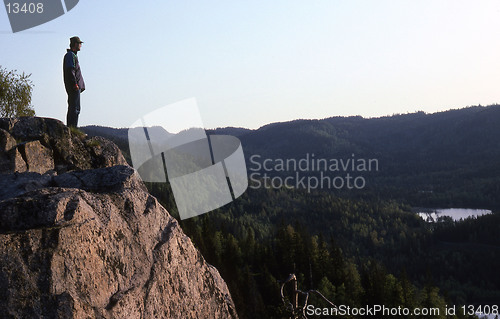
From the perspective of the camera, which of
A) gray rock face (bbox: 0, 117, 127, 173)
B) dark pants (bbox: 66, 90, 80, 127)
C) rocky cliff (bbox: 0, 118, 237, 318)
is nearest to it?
rocky cliff (bbox: 0, 118, 237, 318)

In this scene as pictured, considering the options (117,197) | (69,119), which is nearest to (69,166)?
(69,119)

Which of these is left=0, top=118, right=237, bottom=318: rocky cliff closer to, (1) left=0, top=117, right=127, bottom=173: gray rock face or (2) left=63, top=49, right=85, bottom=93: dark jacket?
(1) left=0, top=117, right=127, bottom=173: gray rock face

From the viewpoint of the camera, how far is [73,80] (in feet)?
55.1

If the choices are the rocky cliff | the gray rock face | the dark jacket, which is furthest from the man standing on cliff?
the rocky cliff

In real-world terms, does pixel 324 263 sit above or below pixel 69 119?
below

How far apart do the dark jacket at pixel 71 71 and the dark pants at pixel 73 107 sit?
0.69 ft

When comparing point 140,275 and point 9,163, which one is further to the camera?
point 9,163

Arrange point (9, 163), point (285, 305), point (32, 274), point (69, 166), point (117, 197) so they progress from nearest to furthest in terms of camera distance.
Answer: point (32, 274), point (285, 305), point (117, 197), point (9, 163), point (69, 166)

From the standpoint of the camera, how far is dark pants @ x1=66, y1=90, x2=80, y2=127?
1714 centimetres

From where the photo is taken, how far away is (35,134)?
14492mm

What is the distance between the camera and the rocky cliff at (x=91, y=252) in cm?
699

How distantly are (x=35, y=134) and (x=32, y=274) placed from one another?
8.75m

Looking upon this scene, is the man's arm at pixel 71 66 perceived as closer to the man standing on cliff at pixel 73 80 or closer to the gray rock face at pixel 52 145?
the man standing on cliff at pixel 73 80

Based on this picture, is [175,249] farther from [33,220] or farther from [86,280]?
[33,220]
